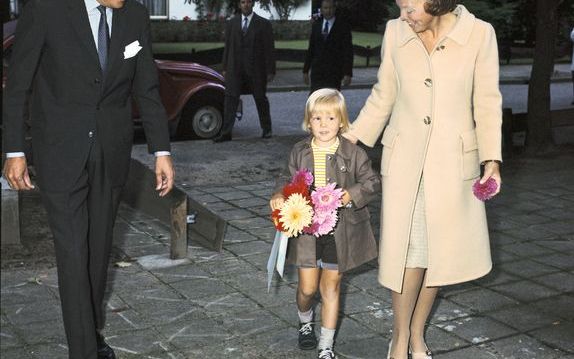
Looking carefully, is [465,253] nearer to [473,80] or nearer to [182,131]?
[473,80]

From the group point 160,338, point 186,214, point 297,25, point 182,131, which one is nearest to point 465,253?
point 160,338

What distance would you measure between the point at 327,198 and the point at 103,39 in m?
1.35

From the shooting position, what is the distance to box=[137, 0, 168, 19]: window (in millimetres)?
36125

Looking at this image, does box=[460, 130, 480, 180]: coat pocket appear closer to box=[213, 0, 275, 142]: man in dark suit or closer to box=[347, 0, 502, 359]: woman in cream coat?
box=[347, 0, 502, 359]: woman in cream coat

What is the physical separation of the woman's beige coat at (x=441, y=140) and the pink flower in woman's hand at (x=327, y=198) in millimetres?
263

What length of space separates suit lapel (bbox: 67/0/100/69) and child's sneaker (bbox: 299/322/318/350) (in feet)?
5.96

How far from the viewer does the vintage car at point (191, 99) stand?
13.3 meters

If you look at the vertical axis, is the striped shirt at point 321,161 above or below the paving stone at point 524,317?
above

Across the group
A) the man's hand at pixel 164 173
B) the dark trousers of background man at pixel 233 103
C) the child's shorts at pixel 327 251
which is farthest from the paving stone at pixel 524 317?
the dark trousers of background man at pixel 233 103

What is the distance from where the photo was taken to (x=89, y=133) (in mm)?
4539

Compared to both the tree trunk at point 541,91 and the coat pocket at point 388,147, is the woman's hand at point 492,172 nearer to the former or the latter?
the coat pocket at point 388,147

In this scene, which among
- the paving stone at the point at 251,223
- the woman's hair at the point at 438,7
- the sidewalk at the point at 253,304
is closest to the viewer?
the woman's hair at the point at 438,7

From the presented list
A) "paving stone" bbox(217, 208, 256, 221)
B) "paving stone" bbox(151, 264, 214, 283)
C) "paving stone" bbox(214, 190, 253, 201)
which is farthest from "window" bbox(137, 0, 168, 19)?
"paving stone" bbox(151, 264, 214, 283)

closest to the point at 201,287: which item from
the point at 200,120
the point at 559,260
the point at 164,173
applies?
the point at 164,173
